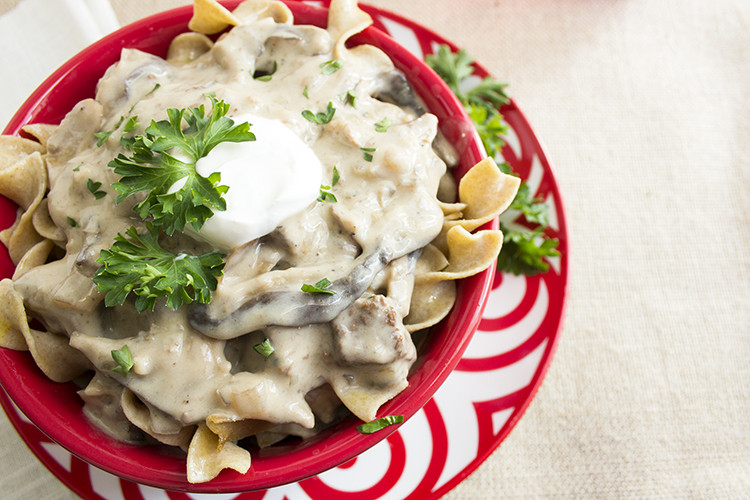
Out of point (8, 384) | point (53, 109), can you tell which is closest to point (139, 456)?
point (8, 384)

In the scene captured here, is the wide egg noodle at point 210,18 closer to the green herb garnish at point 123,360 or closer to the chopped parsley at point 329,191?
the chopped parsley at point 329,191

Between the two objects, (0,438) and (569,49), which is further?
(569,49)

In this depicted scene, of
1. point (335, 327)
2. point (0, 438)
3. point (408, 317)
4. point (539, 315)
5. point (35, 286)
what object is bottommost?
point (539, 315)

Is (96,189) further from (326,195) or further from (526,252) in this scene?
(526,252)

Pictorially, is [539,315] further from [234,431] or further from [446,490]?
[234,431]

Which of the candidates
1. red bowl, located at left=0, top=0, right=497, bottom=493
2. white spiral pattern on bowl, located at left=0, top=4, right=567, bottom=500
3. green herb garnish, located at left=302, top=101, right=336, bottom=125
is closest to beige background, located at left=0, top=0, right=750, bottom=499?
white spiral pattern on bowl, located at left=0, top=4, right=567, bottom=500

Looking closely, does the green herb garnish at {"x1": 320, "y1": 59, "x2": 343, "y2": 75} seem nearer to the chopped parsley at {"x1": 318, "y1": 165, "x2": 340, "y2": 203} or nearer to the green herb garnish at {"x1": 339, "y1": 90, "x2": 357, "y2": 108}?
the green herb garnish at {"x1": 339, "y1": 90, "x2": 357, "y2": 108}
